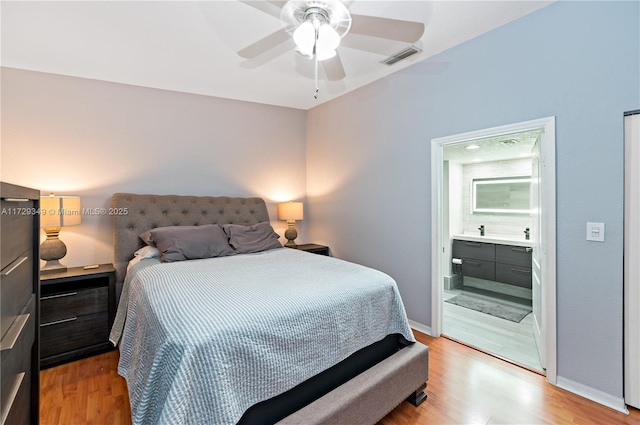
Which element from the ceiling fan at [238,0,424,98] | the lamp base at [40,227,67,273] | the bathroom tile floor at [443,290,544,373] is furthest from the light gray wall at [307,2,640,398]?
the lamp base at [40,227,67,273]

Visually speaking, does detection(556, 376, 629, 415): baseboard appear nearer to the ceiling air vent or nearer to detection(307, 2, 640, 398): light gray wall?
detection(307, 2, 640, 398): light gray wall

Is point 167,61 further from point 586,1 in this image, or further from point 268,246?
point 586,1

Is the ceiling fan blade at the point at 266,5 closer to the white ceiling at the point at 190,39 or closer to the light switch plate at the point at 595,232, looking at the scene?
the white ceiling at the point at 190,39

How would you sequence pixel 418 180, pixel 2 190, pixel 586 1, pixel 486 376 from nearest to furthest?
pixel 2 190, pixel 586 1, pixel 486 376, pixel 418 180

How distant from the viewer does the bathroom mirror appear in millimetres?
4078

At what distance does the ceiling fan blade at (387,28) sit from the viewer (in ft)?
6.88

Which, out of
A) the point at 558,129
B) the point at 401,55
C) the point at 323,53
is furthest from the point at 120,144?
the point at 558,129

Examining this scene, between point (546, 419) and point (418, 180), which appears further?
point (418, 180)

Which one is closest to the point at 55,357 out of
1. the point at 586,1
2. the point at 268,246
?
the point at 268,246

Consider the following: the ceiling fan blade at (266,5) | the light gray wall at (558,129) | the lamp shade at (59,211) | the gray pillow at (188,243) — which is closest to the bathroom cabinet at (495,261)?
the light gray wall at (558,129)

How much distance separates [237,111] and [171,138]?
89 cm

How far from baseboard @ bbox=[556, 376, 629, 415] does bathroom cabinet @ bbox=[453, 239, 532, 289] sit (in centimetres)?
194

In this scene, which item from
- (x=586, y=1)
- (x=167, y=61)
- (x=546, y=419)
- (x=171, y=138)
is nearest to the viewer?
(x=546, y=419)

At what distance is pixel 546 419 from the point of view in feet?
5.65
